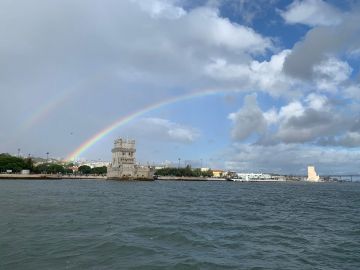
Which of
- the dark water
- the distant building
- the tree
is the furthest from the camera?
the distant building

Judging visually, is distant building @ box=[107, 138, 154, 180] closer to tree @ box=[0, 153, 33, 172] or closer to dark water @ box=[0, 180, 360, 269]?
tree @ box=[0, 153, 33, 172]

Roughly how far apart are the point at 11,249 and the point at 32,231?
4.83 m

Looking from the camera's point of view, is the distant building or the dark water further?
the distant building

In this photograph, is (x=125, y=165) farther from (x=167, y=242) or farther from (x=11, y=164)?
(x=167, y=242)

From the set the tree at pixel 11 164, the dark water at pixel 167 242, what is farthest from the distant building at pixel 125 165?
the dark water at pixel 167 242

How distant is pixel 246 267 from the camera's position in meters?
16.7

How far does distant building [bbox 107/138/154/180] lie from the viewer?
594 feet


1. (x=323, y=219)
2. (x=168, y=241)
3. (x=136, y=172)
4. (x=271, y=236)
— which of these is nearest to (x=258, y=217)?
(x=323, y=219)

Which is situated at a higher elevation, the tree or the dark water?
the tree

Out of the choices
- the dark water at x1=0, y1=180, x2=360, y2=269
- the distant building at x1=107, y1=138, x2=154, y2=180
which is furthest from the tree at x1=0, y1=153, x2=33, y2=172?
the dark water at x1=0, y1=180, x2=360, y2=269

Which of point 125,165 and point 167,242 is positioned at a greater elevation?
point 125,165

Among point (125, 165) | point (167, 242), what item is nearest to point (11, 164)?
point (125, 165)

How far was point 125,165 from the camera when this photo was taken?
182500mm

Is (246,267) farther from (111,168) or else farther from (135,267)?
(111,168)
